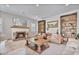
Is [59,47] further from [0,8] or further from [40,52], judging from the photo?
[0,8]

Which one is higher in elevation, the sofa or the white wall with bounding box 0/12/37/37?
the white wall with bounding box 0/12/37/37

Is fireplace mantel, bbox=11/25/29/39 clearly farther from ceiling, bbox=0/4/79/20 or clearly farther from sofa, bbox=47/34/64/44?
sofa, bbox=47/34/64/44

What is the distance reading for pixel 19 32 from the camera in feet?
7.75

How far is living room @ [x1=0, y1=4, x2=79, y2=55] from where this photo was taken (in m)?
2.34

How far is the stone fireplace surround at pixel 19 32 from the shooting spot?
2.35 meters

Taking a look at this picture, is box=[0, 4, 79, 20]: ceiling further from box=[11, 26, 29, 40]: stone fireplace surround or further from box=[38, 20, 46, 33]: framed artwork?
box=[11, 26, 29, 40]: stone fireplace surround

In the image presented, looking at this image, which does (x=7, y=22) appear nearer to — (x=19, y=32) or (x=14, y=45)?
(x=19, y=32)

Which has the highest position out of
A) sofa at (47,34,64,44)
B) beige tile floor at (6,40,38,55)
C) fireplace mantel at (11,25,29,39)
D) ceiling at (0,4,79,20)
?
ceiling at (0,4,79,20)

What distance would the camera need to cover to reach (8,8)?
7.74 feet

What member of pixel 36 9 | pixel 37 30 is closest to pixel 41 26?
pixel 37 30

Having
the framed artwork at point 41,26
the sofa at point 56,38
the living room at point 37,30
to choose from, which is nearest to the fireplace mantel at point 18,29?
the living room at point 37,30

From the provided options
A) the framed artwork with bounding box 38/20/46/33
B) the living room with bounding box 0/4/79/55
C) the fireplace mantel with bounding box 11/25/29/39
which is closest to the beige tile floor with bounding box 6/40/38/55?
the living room with bounding box 0/4/79/55
